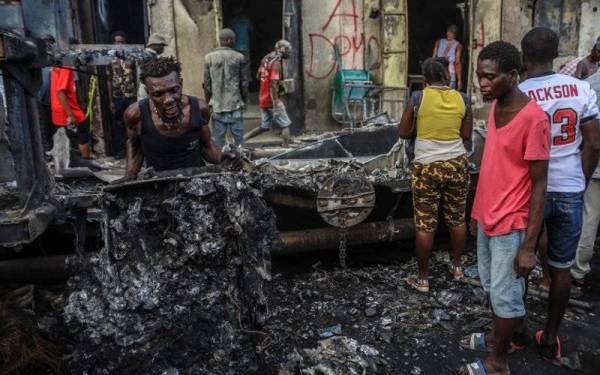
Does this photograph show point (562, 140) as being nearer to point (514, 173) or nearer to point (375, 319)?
point (514, 173)

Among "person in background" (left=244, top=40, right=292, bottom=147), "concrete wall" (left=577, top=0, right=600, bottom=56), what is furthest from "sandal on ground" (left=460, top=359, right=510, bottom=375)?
"concrete wall" (left=577, top=0, right=600, bottom=56)

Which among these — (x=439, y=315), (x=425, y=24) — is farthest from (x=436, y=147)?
(x=425, y=24)

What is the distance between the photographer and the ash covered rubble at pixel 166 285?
8.88ft

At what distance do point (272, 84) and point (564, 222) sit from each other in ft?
18.8

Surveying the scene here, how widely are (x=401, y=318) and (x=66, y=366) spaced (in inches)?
91.3

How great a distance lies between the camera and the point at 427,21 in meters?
15.0

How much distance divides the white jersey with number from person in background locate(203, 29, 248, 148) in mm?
4878

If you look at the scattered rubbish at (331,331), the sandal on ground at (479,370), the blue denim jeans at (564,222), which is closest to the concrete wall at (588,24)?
the blue denim jeans at (564,222)

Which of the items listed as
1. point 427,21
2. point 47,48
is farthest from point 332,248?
point 427,21

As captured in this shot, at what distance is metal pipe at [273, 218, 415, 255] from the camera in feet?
15.0

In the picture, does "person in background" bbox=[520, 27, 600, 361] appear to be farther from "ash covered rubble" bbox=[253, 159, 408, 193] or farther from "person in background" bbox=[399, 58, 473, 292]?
"ash covered rubble" bbox=[253, 159, 408, 193]

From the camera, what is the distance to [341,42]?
9766mm

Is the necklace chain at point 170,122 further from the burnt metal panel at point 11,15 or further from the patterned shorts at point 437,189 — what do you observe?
the burnt metal panel at point 11,15

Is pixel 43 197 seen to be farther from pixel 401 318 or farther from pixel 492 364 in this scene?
pixel 492 364
